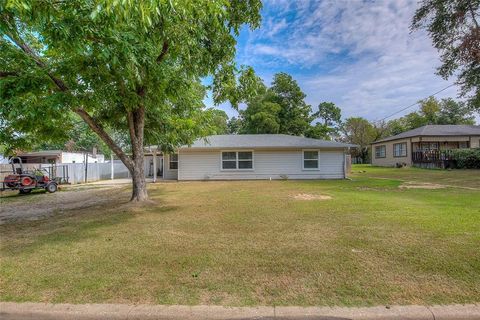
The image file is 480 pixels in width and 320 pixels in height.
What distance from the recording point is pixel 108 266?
389 centimetres

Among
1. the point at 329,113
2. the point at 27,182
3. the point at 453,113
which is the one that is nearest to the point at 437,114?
the point at 453,113

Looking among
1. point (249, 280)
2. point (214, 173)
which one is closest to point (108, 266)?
point (249, 280)

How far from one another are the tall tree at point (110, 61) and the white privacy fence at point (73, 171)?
9.97 meters

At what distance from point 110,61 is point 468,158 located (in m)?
27.3

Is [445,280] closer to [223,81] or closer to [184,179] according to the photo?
[223,81]

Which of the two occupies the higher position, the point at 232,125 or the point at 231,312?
the point at 232,125

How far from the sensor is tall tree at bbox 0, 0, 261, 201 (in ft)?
13.9

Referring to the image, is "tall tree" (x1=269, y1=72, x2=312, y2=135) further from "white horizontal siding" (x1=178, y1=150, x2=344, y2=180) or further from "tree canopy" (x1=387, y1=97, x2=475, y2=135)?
"tree canopy" (x1=387, y1=97, x2=475, y2=135)

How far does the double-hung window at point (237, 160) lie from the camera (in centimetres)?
1859

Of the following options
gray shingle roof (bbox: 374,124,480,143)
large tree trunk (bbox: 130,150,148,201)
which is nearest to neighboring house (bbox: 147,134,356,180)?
large tree trunk (bbox: 130,150,148,201)

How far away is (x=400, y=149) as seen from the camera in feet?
97.7

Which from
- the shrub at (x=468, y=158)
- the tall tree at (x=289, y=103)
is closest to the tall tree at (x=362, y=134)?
the tall tree at (x=289, y=103)

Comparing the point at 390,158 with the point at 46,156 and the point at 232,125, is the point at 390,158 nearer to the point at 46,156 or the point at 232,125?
the point at 232,125

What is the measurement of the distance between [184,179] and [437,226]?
49.9 ft
